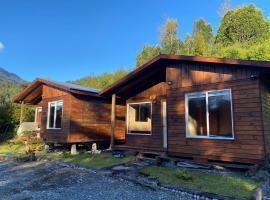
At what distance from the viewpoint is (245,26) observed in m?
26.2

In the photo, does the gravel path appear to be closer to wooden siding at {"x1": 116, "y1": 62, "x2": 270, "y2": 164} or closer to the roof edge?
wooden siding at {"x1": 116, "y1": 62, "x2": 270, "y2": 164}

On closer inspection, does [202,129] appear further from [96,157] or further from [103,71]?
[103,71]

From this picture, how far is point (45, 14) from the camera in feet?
62.3

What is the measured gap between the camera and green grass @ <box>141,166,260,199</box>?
495 cm

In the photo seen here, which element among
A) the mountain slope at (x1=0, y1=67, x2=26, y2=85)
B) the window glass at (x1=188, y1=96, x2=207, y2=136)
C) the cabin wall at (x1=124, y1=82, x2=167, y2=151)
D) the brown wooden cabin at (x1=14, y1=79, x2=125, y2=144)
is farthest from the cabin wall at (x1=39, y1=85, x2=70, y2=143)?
the mountain slope at (x1=0, y1=67, x2=26, y2=85)

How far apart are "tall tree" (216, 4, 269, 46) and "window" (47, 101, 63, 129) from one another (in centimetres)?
2271

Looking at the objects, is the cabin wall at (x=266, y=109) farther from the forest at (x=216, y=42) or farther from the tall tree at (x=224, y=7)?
the tall tree at (x=224, y=7)

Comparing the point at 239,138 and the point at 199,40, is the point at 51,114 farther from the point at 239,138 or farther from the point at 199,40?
the point at 199,40

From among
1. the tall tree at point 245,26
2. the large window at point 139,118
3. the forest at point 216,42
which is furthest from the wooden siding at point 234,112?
the tall tree at point 245,26

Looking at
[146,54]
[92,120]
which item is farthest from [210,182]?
[146,54]

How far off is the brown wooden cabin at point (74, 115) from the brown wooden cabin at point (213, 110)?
10.5 feet

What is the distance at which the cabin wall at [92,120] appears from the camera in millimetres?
11883

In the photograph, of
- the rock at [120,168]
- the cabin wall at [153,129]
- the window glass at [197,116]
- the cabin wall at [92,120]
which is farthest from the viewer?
the cabin wall at [92,120]

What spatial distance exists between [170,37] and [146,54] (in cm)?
449
